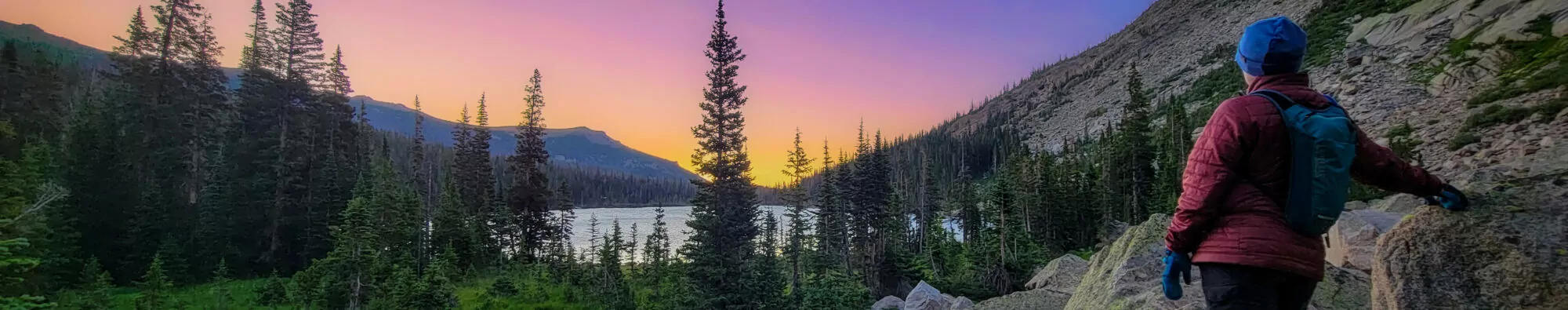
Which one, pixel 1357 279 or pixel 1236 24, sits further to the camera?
pixel 1236 24

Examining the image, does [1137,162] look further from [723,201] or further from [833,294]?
[723,201]

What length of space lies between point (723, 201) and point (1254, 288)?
1835 centimetres

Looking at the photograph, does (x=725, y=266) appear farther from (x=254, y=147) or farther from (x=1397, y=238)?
(x=254, y=147)

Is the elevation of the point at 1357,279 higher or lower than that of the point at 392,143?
lower

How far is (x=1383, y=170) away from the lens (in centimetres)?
232

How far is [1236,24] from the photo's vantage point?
295 feet

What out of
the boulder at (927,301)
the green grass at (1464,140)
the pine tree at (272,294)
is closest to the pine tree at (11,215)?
the pine tree at (272,294)

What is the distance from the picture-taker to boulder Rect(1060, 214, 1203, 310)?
5.18m

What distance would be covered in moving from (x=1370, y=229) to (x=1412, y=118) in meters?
24.2

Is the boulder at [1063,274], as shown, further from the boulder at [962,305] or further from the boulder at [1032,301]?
the boulder at [1032,301]

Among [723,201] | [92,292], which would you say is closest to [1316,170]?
[723,201]

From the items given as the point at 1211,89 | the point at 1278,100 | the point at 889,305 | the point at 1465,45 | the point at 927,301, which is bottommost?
the point at 889,305

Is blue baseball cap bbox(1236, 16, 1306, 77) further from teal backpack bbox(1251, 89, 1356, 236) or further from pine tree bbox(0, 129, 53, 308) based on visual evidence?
pine tree bbox(0, 129, 53, 308)

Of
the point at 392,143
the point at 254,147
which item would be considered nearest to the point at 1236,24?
the point at 254,147
